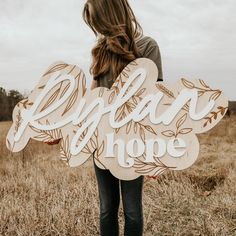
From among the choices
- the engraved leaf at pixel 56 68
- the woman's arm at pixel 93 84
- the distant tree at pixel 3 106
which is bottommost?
the woman's arm at pixel 93 84

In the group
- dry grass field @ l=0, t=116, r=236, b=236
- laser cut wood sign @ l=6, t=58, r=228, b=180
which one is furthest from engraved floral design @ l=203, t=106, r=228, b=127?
dry grass field @ l=0, t=116, r=236, b=236

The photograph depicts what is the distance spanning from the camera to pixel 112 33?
1.63 metres

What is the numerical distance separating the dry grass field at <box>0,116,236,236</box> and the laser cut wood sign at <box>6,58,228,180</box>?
3.18 ft

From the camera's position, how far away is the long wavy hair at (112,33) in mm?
1629

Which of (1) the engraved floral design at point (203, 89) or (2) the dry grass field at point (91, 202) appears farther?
(2) the dry grass field at point (91, 202)

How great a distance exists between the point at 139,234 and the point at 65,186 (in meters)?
1.71

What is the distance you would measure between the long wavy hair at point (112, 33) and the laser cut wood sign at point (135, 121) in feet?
0.17

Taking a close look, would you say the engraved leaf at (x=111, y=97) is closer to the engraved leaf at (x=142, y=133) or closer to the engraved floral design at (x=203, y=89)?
the engraved leaf at (x=142, y=133)

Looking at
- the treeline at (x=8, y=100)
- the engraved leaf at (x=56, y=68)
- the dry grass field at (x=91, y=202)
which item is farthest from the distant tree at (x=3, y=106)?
the engraved leaf at (x=56, y=68)

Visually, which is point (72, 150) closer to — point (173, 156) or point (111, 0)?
point (173, 156)

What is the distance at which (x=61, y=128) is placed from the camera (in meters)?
1.77

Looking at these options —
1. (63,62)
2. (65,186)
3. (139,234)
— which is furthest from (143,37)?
(65,186)

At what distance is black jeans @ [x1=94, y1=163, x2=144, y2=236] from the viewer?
1725 millimetres

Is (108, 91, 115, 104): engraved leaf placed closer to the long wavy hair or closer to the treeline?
the long wavy hair
